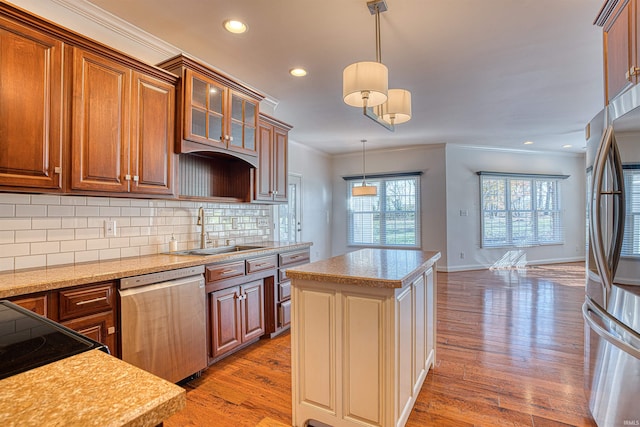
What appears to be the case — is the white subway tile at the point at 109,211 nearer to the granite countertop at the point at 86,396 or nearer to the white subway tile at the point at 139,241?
the white subway tile at the point at 139,241

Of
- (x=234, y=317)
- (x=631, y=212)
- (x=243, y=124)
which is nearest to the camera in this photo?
(x=631, y=212)

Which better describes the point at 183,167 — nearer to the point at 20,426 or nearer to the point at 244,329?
the point at 244,329

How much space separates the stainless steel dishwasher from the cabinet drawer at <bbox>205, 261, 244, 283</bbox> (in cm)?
9

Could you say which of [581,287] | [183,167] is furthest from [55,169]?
[581,287]

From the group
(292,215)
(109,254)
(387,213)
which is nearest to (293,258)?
(109,254)

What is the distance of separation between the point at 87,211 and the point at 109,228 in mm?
192

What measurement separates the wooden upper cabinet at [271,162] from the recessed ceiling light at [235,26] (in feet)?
3.35

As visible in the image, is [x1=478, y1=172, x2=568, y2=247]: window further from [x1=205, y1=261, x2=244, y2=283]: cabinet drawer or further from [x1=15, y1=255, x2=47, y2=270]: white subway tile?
[x1=15, y1=255, x2=47, y2=270]: white subway tile

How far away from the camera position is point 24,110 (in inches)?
69.4

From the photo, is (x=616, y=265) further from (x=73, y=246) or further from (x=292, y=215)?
(x=292, y=215)

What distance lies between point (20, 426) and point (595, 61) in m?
4.39

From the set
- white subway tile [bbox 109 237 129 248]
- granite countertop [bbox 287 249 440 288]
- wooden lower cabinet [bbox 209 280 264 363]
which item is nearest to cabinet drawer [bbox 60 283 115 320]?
white subway tile [bbox 109 237 129 248]

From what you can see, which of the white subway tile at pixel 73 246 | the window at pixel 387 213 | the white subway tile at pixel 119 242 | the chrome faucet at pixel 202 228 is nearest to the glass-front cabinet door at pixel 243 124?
the chrome faucet at pixel 202 228

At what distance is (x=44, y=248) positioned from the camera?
2.10m
